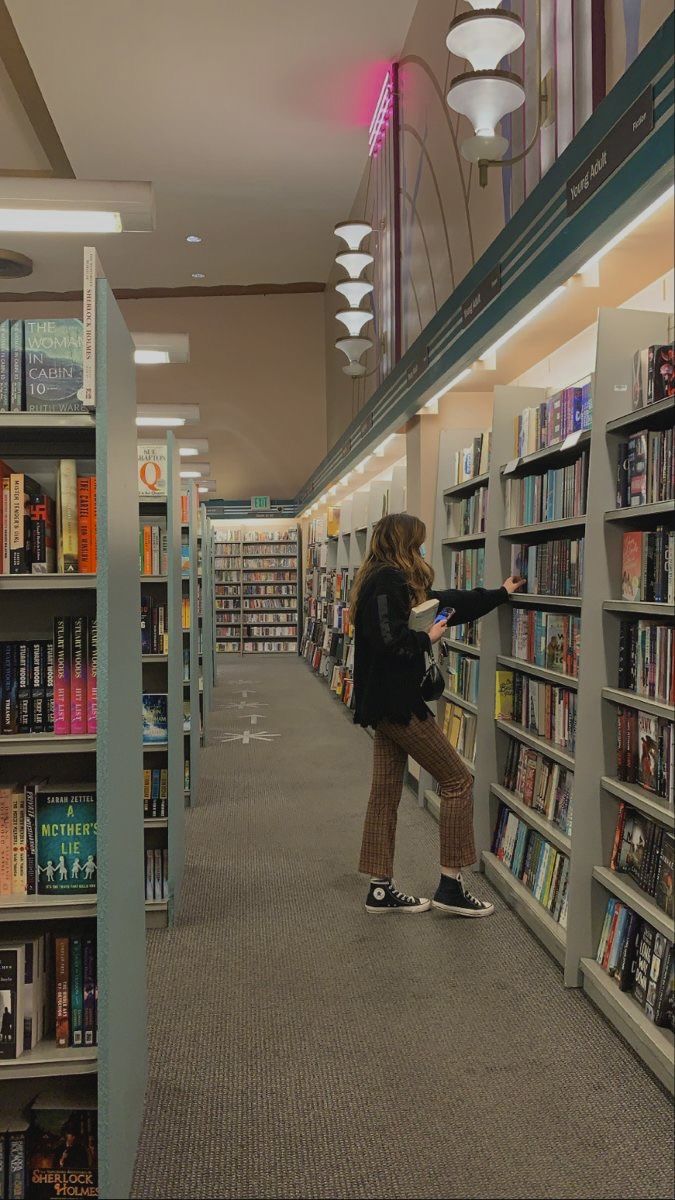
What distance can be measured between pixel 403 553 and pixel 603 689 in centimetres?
107

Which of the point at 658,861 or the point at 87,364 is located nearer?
the point at 87,364

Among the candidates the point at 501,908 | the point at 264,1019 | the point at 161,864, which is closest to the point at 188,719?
the point at 161,864

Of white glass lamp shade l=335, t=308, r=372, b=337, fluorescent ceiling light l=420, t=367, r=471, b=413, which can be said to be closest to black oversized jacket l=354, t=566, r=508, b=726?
fluorescent ceiling light l=420, t=367, r=471, b=413

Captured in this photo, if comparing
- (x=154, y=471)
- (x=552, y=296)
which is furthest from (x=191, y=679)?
(x=552, y=296)

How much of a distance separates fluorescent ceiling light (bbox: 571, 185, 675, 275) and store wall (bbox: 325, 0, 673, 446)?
0.56 m

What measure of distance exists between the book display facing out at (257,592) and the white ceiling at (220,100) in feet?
22.8

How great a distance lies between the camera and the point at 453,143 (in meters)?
5.70

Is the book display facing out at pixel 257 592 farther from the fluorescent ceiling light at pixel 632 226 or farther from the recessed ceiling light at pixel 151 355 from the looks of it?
the fluorescent ceiling light at pixel 632 226

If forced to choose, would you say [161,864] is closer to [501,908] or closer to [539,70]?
[501,908]

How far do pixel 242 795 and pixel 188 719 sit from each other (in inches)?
30.4

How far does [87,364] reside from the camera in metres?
2.04

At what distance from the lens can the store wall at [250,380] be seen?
17.4 meters

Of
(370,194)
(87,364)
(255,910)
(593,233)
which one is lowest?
(255,910)

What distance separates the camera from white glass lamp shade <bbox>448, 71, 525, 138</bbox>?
363 cm
